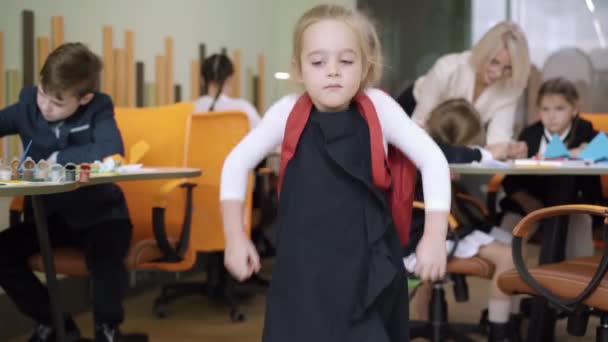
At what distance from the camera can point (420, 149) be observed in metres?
1.45

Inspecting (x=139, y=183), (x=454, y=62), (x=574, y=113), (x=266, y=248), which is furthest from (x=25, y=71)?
(x=574, y=113)

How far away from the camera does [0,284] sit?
240 centimetres

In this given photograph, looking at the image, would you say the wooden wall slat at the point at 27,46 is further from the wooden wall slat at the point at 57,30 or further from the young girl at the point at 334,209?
the young girl at the point at 334,209

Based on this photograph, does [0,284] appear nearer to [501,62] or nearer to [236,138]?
[236,138]

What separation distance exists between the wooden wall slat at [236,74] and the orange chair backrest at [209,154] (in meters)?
2.01

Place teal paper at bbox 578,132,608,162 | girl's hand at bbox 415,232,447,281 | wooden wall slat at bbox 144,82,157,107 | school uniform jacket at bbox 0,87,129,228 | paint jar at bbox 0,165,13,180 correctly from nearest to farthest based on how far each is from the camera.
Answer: girl's hand at bbox 415,232,447,281
paint jar at bbox 0,165,13,180
school uniform jacket at bbox 0,87,129,228
teal paper at bbox 578,132,608,162
wooden wall slat at bbox 144,82,157,107

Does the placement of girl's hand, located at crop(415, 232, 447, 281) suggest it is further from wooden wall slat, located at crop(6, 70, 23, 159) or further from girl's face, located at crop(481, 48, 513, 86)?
wooden wall slat, located at crop(6, 70, 23, 159)

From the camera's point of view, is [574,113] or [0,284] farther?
[574,113]

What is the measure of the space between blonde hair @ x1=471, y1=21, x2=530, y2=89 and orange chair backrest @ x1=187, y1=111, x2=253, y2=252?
3.66ft

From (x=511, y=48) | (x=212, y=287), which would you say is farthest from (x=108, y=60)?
(x=511, y=48)

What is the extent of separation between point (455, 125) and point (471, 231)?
0.43 meters

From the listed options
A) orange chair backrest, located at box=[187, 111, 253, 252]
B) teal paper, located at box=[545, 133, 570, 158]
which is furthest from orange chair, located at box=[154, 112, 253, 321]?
teal paper, located at box=[545, 133, 570, 158]

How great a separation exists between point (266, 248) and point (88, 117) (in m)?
1.65

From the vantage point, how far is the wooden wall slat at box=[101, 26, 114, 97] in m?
3.72
